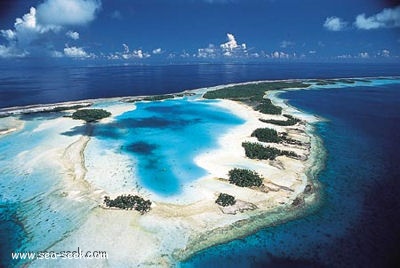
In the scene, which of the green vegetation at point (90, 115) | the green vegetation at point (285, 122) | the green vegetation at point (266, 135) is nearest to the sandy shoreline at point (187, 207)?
the green vegetation at point (266, 135)

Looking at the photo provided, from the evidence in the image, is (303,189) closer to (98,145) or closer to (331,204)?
(331,204)

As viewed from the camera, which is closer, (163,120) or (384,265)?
(384,265)

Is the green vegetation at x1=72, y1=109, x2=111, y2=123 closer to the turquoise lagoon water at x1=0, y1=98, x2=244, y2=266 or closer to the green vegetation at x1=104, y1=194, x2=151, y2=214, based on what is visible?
the turquoise lagoon water at x1=0, y1=98, x2=244, y2=266

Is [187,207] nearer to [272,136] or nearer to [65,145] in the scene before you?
[272,136]

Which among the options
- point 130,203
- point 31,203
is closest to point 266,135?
Answer: point 130,203

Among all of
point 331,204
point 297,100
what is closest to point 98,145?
point 331,204

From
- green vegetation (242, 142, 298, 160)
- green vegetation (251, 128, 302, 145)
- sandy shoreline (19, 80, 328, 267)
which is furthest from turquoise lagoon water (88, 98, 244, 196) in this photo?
green vegetation (251, 128, 302, 145)
